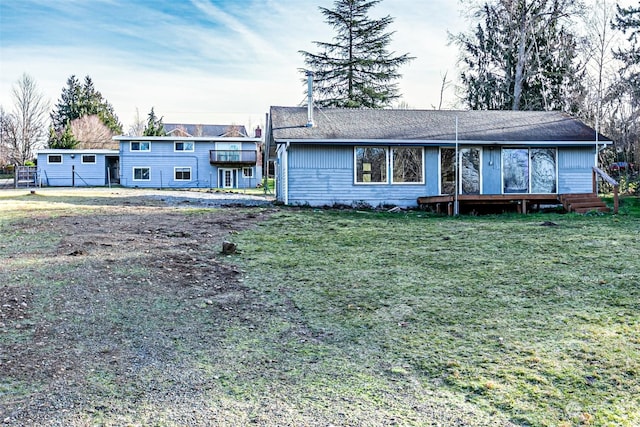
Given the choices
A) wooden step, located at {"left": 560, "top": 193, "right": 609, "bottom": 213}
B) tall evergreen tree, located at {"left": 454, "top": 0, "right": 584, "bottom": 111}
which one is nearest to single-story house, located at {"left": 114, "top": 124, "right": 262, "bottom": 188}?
tall evergreen tree, located at {"left": 454, "top": 0, "right": 584, "bottom": 111}

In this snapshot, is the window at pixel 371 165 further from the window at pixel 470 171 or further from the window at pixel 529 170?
the window at pixel 529 170

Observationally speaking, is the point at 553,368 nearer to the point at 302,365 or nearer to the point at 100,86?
the point at 302,365

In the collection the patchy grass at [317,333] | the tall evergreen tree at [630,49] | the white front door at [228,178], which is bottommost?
the patchy grass at [317,333]

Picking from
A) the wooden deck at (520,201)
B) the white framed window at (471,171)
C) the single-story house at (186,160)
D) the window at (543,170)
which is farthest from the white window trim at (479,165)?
the single-story house at (186,160)

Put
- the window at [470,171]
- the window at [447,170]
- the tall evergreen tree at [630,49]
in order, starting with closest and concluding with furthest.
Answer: the window at [447,170]
the window at [470,171]
the tall evergreen tree at [630,49]

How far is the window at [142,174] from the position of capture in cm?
3650

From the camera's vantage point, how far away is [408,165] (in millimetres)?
15258

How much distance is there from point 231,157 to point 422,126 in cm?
2321

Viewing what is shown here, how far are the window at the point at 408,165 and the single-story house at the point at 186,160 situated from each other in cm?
2338

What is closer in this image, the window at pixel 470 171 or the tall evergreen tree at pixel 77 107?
the window at pixel 470 171

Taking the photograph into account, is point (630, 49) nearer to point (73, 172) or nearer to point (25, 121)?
point (73, 172)

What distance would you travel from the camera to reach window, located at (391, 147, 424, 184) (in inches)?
597

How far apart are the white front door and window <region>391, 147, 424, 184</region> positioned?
24806mm

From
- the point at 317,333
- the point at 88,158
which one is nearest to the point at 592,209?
the point at 317,333
